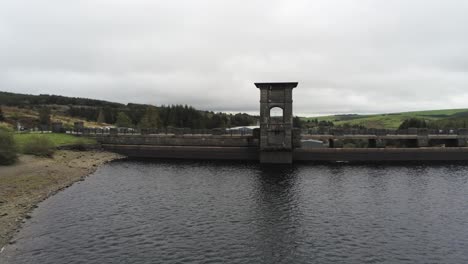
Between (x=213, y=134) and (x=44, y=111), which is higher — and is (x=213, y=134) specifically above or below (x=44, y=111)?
below

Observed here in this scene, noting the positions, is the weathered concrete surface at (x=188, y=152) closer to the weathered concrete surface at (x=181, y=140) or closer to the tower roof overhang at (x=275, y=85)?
the weathered concrete surface at (x=181, y=140)

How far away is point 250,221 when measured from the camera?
27.3 m

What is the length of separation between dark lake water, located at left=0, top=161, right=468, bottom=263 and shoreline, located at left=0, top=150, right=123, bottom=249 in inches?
49.5

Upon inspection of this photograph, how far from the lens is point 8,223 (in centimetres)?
2492

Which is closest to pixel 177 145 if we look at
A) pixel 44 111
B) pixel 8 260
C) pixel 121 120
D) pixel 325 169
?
pixel 325 169

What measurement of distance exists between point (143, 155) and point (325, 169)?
38413mm

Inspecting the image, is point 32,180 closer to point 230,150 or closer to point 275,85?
point 230,150

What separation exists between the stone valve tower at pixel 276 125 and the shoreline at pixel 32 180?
29.9m

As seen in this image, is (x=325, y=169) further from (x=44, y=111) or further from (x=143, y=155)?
(x=44, y=111)

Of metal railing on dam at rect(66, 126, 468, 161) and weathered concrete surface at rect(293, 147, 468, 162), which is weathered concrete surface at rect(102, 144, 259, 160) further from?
weathered concrete surface at rect(293, 147, 468, 162)

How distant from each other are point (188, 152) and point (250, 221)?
43.1m

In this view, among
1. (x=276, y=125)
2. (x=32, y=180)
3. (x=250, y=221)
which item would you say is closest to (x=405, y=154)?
(x=276, y=125)

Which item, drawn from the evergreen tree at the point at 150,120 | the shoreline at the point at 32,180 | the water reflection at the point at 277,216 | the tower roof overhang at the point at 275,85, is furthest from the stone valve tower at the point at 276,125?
the evergreen tree at the point at 150,120

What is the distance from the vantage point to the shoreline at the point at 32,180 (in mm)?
26419
